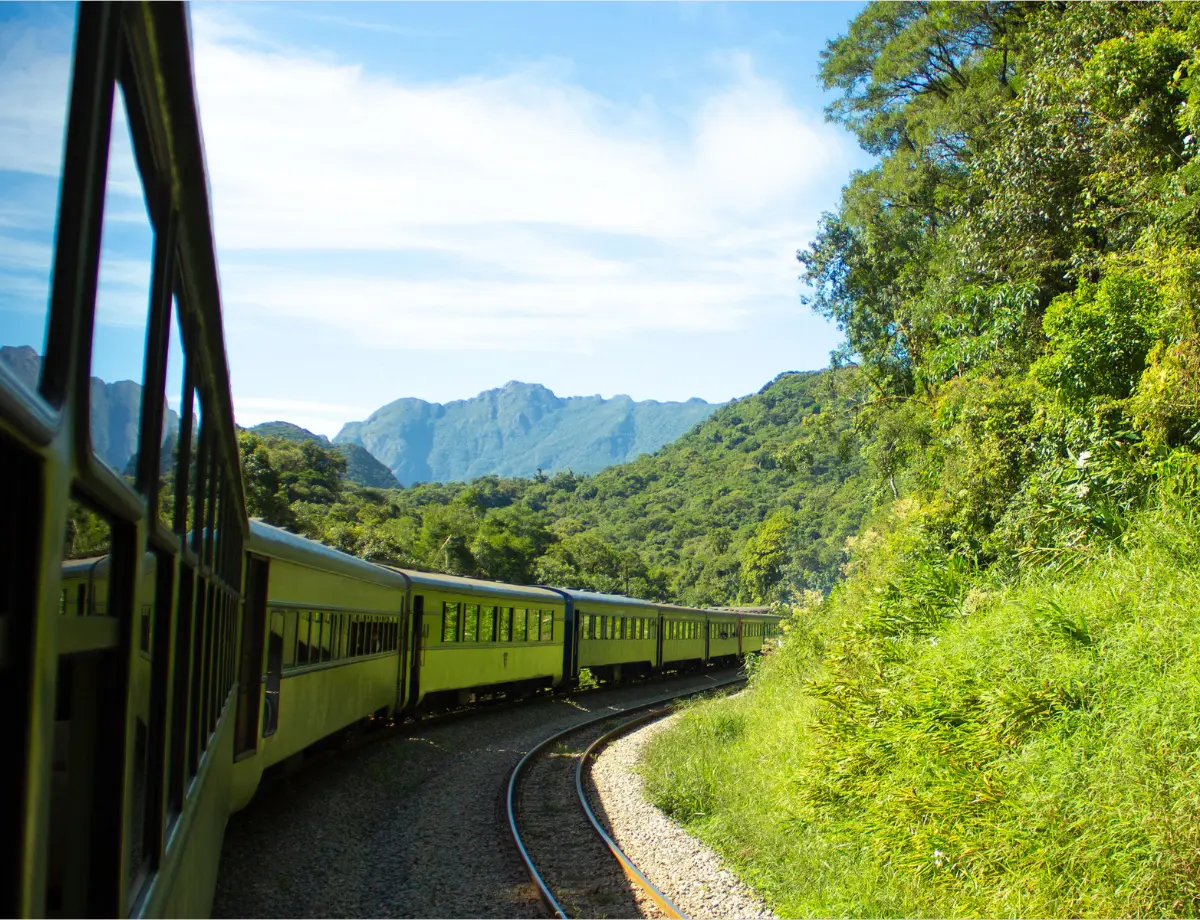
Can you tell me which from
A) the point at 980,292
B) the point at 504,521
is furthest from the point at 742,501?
the point at 980,292

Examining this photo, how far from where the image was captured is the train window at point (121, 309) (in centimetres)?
134

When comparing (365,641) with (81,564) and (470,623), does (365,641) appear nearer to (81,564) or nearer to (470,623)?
A: (470,623)

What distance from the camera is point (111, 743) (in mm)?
1760

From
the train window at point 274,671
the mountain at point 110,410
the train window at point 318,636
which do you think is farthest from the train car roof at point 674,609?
→ the mountain at point 110,410

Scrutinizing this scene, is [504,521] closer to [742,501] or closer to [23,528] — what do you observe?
[742,501]

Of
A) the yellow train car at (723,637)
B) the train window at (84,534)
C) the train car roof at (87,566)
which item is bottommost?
the yellow train car at (723,637)

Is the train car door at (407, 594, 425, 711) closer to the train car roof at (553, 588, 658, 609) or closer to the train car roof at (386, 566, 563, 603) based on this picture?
the train car roof at (386, 566, 563, 603)

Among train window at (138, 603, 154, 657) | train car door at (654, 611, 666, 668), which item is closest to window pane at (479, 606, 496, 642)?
train car door at (654, 611, 666, 668)

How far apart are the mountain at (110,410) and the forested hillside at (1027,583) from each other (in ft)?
18.1

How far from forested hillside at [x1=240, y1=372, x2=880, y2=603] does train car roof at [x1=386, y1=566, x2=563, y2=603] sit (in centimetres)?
300

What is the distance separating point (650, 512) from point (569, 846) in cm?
10475

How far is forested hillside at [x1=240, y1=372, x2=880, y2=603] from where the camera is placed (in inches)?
1729

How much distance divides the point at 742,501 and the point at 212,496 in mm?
97474

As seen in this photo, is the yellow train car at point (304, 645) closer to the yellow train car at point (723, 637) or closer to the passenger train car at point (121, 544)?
the passenger train car at point (121, 544)
